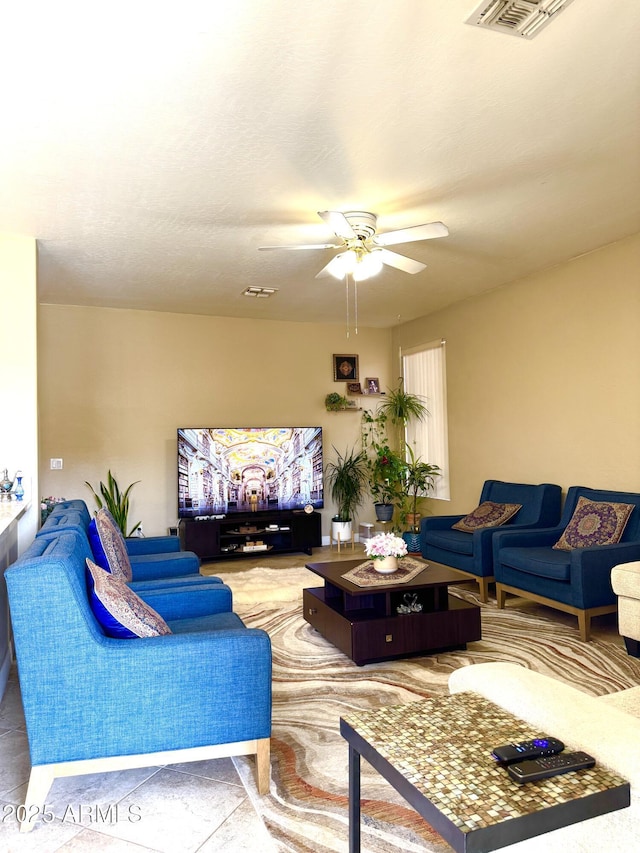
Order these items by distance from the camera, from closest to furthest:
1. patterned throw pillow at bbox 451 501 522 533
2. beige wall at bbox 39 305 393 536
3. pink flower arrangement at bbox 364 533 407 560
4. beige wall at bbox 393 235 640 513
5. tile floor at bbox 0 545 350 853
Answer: tile floor at bbox 0 545 350 853
pink flower arrangement at bbox 364 533 407 560
beige wall at bbox 393 235 640 513
patterned throw pillow at bbox 451 501 522 533
beige wall at bbox 39 305 393 536

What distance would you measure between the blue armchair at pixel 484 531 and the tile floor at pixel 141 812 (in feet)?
8.76

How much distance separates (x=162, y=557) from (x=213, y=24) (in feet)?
9.25

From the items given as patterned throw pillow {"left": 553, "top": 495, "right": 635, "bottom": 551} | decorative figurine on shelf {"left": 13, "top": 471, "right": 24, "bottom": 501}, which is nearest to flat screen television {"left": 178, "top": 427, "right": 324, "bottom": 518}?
decorative figurine on shelf {"left": 13, "top": 471, "right": 24, "bottom": 501}

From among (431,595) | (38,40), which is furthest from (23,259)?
(431,595)

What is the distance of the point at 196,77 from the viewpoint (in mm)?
2377

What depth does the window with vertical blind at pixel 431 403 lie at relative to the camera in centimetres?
666

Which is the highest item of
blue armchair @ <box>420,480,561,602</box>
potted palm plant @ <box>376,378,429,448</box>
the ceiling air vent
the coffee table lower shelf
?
the ceiling air vent

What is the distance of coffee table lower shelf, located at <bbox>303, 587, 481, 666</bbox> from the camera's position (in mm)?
3262

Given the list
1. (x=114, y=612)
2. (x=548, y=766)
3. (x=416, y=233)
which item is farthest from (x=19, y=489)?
(x=548, y=766)

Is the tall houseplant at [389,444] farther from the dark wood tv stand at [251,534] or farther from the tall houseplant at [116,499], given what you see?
the tall houseplant at [116,499]

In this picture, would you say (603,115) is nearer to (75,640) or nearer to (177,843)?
(75,640)

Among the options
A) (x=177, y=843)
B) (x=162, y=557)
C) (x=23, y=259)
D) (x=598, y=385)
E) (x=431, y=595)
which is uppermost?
(x=23, y=259)

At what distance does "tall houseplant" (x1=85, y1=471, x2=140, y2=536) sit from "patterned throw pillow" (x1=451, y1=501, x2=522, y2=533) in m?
3.29

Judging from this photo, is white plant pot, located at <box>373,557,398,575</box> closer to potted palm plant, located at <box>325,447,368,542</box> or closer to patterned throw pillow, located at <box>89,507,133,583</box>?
patterned throw pillow, located at <box>89,507,133,583</box>
